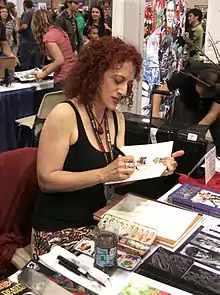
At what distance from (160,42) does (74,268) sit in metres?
2.49

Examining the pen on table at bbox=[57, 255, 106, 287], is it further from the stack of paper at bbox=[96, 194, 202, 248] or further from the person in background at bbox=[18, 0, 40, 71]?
the person in background at bbox=[18, 0, 40, 71]

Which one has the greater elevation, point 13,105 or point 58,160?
point 58,160

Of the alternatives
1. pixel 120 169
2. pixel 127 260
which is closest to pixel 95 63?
pixel 120 169

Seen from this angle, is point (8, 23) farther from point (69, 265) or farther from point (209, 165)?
point (69, 265)

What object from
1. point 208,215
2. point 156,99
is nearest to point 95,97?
point 208,215

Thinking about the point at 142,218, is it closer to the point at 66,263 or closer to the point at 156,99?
the point at 66,263

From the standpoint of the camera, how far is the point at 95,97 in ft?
5.18

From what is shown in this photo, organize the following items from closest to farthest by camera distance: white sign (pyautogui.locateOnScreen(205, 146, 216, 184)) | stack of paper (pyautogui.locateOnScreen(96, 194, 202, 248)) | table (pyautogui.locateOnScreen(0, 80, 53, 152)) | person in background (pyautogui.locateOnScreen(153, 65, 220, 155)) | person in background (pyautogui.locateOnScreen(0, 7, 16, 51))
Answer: stack of paper (pyautogui.locateOnScreen(96, 194, 202, 248)), white sign (pyautogui.locateOnScreen(205, 146, 216, 184)), person in background (pyautogui.locateOnScreen(153, 65, 220, 155)), table (pyautogui.locateOnScreen(0, 80, 53, 152)), person in background (pyautogui.locateOnScreen(0, 7, 16, 51))

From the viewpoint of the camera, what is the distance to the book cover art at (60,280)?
1.06 meters

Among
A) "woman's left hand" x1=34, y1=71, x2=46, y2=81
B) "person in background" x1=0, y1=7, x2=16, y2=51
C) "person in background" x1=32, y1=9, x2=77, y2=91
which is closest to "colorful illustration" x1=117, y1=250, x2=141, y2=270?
"person in background" x1=32, y1=9, x2=77, y2=91

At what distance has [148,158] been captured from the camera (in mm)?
1539

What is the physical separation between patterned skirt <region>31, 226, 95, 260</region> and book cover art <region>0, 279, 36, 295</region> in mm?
372

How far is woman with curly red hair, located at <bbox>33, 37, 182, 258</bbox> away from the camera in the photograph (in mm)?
1458

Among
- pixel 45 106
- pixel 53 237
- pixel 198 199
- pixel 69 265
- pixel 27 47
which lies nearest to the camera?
pixel 69 265
